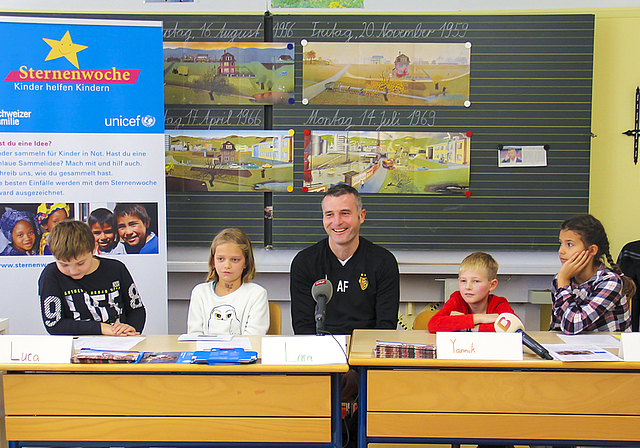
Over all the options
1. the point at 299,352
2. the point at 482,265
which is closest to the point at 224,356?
the point at 299,352

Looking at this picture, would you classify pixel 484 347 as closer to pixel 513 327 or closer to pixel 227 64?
pixel 513 327

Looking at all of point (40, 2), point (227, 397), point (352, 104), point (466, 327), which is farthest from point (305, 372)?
point (40, 2)

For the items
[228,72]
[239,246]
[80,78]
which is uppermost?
[228,72]

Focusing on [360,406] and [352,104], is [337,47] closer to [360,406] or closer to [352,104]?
[352,104]

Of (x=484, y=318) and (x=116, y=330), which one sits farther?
(x=116, y=330)

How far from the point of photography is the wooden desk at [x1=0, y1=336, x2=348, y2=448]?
1628mm

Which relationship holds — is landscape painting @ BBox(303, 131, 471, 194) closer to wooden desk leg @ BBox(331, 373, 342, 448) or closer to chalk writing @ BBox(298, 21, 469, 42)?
chalk writing @ BBox(298, 21, 469, 42)

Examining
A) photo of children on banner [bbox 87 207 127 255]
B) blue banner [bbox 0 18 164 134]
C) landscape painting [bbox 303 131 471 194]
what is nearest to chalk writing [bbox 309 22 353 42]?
landscape painting [bbox 303 131 471 194]

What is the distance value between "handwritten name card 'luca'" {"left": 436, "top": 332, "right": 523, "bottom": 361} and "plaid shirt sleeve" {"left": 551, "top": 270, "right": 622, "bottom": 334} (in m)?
0.57

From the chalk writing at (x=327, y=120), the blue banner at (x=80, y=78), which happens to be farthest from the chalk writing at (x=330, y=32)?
the blue banner at (x=80, y=78)

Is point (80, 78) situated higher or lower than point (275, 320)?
higher

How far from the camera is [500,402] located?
164 cm

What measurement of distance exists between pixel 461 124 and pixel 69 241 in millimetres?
2365

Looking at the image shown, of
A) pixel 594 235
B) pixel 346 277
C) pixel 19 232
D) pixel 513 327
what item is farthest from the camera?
pixel 19 232
